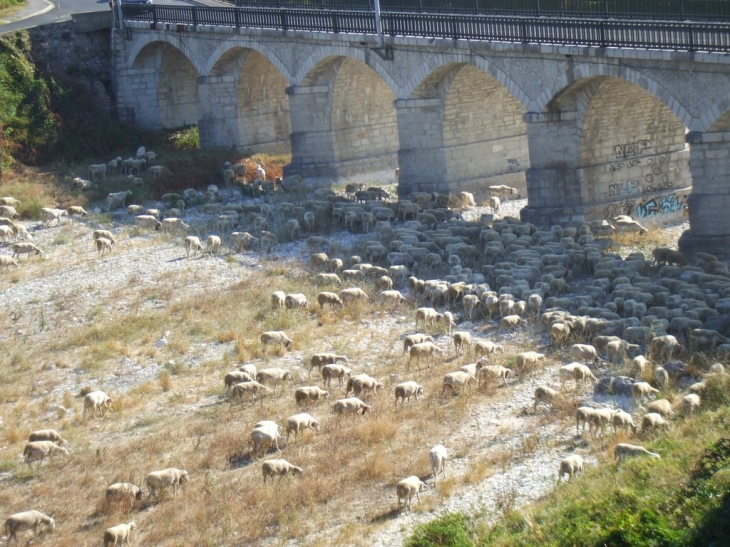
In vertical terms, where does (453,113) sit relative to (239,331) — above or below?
above

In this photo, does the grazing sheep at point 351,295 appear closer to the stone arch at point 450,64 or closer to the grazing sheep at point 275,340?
the grazing sheep at point 275,340

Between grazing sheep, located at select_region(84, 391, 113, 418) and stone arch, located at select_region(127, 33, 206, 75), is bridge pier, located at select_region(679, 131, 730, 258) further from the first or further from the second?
stone arch, located at select_region(127, 33, 206, 75)

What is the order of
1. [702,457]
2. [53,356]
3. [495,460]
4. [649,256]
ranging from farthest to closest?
[649,256], [53,356], [495,460], [702,457]

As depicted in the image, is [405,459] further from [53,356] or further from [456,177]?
[456,177]

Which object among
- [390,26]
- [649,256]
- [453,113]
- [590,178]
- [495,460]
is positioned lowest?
[495,460]

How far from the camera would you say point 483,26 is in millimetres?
34406

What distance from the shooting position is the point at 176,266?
102ft

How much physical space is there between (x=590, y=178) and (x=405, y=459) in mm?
17337

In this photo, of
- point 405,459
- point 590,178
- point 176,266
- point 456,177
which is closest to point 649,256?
point 590,178

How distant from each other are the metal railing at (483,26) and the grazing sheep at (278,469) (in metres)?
15.5

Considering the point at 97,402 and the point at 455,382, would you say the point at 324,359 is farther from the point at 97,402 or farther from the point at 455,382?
the point at 97,402

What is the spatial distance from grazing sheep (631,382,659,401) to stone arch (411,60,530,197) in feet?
61.9

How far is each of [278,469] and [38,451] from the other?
14.1 ft

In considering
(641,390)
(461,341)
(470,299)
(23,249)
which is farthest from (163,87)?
(641,390)
